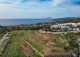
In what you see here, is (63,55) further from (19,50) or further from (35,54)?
(19,50)

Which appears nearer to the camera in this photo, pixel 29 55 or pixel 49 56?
pixel 49 56

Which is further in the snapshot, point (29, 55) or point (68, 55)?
point (29, 55)

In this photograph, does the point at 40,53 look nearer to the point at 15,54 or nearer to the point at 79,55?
the point at 15,54

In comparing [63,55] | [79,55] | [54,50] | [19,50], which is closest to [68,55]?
[63,55]

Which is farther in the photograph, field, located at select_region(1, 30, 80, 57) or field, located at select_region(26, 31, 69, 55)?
field, located at select_region(26, 31, 69, 55)

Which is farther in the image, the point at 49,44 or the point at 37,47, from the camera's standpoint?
the point at 49,44

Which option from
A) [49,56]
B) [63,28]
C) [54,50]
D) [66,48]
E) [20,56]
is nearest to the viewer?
[49,56]

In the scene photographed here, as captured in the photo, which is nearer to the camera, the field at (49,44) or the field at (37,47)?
the field at (37,47)

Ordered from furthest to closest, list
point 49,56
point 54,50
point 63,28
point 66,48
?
1. point 63,28
2. point 66,48
3. point 54,50
4. point 49,56

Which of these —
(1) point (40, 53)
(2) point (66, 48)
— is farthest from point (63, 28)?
(1) point (40, 53)
